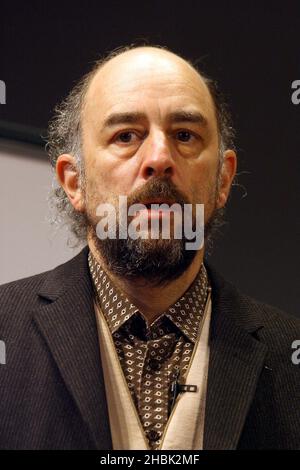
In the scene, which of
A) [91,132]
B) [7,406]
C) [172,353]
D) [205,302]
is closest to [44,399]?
[7,406]

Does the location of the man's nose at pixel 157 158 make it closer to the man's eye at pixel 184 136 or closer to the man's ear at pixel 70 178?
the man's eye at pixel 184 136

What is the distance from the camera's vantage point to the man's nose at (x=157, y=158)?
0.88 m

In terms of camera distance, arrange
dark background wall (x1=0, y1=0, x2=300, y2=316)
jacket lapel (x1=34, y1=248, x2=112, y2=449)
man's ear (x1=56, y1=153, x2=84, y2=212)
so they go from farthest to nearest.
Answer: dark background wall (x1=0, y1=0, x2=300, y2=316) < man's ear (x1=56, y1=153, x2=84, y2=212) < jacket lapel (x1=34, y1=248, x2=112, y2=449)

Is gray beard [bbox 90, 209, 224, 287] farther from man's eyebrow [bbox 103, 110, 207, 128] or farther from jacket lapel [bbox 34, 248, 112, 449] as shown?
man's eyebrow [bbox 103, 110, 207, 128]

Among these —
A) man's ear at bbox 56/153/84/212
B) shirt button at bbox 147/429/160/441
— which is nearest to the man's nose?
man's ear at bbox 56/153/84/212

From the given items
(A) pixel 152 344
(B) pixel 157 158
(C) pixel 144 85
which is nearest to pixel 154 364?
(A) pixel 152 344

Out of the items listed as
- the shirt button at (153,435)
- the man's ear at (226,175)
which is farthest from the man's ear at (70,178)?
the shirt button at (153,435)

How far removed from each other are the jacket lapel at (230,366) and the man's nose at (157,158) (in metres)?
0.23

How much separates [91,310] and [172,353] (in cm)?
13

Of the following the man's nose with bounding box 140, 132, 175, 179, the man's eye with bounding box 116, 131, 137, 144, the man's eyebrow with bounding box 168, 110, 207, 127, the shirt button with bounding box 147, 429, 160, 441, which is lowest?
the shirt button with bounding box 147, 429, 160, 441

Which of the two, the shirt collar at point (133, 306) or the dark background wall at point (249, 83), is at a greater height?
the dark background wall at point (249, 83)

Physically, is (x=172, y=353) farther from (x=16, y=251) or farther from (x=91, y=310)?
(x=16, y=251)

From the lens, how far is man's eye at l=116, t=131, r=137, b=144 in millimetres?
929

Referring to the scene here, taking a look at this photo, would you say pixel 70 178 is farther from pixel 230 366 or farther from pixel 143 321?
pixel 230 366
